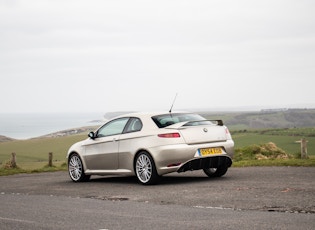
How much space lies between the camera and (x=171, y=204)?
9.88m

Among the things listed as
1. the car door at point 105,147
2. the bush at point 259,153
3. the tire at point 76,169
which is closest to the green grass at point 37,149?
the bush at point 259,153

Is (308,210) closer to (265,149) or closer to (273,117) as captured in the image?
(265,149)

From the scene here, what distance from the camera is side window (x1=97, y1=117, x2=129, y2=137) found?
47.5ft

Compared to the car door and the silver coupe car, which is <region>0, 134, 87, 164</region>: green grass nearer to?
the car door

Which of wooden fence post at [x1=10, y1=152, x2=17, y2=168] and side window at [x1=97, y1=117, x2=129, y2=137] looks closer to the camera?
side window at [x1=97, y1=117, x2=129, y2=137]

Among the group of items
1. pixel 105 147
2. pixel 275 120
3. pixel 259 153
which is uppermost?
pixel 105 147

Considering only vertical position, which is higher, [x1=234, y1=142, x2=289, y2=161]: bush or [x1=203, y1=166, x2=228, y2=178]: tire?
[x1=203, y1=166, x2=228, y2=178]: tire

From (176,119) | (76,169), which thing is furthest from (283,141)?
(176,119)

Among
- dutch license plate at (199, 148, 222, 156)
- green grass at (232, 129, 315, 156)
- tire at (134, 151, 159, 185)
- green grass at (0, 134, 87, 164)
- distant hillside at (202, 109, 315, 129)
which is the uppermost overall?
dutch license plate at (199, 148, 222, 156)

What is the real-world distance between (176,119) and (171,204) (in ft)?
13.3

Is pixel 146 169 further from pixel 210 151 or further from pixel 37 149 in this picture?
pixel 37 149

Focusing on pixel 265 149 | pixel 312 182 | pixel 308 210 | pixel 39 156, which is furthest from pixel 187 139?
pixel 39 156

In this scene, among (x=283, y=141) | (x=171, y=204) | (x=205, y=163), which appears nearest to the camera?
(x=171, y=204)

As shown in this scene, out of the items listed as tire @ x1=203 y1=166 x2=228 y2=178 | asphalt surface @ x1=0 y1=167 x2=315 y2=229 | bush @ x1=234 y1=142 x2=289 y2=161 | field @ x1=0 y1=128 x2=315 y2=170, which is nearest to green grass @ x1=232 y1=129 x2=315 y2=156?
field @ x1=0 y1=128 x2=315 y2=170
